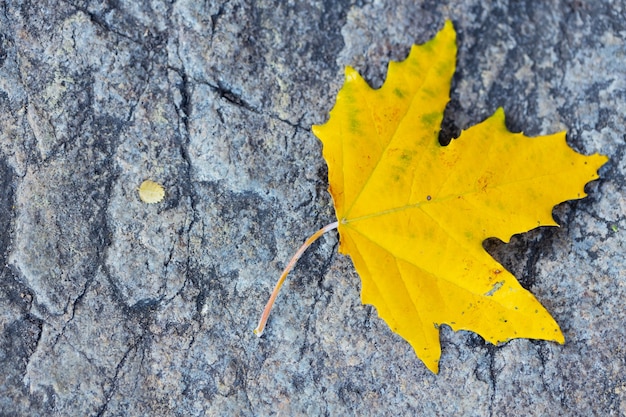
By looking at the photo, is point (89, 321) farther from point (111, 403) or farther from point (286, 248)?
point (286, 248)

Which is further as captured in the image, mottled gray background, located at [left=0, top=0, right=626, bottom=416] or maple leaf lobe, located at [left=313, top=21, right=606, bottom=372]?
mottled gray background, located at [left=0, top=0, right=626, bottom=416]

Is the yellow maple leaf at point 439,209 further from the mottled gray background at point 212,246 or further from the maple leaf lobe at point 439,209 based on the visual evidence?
the mottled gray background at point 212,246

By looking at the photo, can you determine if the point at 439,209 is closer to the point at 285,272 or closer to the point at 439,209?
the point at 439,209

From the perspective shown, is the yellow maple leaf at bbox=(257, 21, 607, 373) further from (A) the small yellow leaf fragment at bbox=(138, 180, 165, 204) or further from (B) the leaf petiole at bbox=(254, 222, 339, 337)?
(A) the small yellow leaf fragment at bbox=(138, 180, 165, 204)

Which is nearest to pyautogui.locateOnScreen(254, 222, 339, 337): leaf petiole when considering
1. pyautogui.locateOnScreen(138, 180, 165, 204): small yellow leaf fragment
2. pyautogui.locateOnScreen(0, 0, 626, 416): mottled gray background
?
pyautogui.locateOnScreen(0, 0, 626, 416): mottled gray background

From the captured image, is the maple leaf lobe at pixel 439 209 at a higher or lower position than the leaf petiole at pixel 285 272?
higher

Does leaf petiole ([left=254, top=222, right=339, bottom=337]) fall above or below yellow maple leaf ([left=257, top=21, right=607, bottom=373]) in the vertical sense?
below

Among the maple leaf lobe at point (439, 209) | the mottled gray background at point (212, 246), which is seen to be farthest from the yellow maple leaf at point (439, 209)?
the mottled gray background at point (212, 246)
